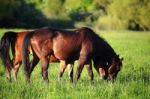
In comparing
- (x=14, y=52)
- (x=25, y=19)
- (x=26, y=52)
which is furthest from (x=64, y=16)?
(x=26, y=52)

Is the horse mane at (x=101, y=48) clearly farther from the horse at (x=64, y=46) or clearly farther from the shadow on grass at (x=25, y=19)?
the shadow on grass at (x=25, y=19)

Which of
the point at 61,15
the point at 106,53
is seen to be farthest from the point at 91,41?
the point at 61,15

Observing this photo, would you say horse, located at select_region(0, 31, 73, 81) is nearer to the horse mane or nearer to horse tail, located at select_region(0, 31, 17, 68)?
horse tail, located at select_region(0, 31, 17, 68)

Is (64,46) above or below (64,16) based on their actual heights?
above

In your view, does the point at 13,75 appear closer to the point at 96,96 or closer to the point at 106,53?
the point at 106,53

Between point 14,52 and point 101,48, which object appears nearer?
point 101,48

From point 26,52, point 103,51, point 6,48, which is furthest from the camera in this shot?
point 103,51

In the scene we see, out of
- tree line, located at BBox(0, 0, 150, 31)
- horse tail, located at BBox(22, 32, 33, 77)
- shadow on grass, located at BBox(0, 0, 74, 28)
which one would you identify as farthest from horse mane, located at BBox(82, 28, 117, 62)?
shadow on grass, located at BBox(0, 0, 74, 28)

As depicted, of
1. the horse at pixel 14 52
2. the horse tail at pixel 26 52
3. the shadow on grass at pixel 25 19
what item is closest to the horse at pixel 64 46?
the horse tail at pixel 26 52

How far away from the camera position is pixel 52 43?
10672 millimetres

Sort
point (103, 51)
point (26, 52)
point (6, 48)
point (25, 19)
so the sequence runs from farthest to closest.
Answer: point (25, 19) → point (103, 51) → point (6, 48) → point (26, 52)

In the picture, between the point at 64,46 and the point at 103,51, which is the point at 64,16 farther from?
the point at 64,46

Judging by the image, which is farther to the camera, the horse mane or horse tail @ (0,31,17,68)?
the horse mane

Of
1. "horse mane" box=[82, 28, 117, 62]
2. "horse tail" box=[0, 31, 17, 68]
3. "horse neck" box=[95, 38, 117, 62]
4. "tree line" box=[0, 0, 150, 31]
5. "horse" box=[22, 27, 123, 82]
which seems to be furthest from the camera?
"tree line" box=[0, 0, 150, 31]
